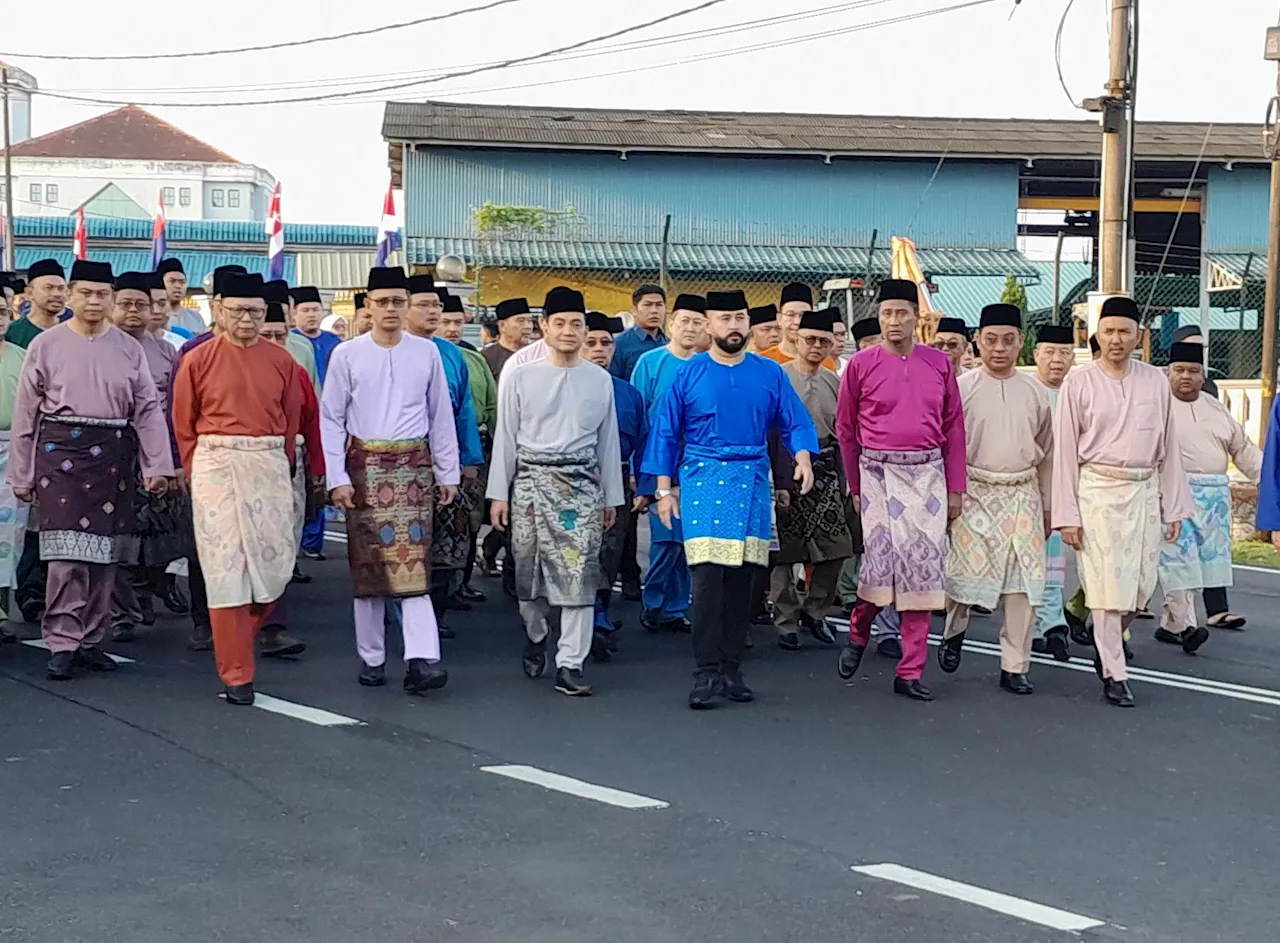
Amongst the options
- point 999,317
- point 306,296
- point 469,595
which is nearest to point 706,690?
point 999,317

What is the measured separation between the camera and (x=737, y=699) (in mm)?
7902

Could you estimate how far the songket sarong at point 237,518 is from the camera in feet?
25.6

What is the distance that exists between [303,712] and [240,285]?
6.47 feet

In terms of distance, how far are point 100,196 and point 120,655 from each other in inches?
2493

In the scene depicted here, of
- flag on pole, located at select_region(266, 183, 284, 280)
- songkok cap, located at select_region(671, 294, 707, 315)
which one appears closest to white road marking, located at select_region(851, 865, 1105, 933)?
songkok cap, located at select_region(671, 294, 707, 315)

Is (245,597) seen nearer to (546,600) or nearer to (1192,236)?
(546,600)

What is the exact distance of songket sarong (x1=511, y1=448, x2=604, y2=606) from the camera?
8.16 metres

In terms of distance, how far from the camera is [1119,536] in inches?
326

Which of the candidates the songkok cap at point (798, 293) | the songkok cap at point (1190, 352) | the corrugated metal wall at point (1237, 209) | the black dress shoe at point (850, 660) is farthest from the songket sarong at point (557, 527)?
the corrugated metal wall at point (1237, 209)

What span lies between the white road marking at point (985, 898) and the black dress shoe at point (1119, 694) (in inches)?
125

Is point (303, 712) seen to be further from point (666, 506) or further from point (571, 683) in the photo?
point (666, 506)

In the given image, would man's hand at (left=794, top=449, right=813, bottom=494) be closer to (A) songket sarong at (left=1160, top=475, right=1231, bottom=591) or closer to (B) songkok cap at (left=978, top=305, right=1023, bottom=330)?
(B) songkok cap at (left=978, top=305, right=1023, bottom=330)

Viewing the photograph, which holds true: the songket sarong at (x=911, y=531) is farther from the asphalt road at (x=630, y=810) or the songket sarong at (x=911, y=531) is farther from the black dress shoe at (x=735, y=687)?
the black dress shoe at (x=735, y=687)

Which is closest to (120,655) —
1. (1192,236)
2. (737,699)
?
(737,699)
